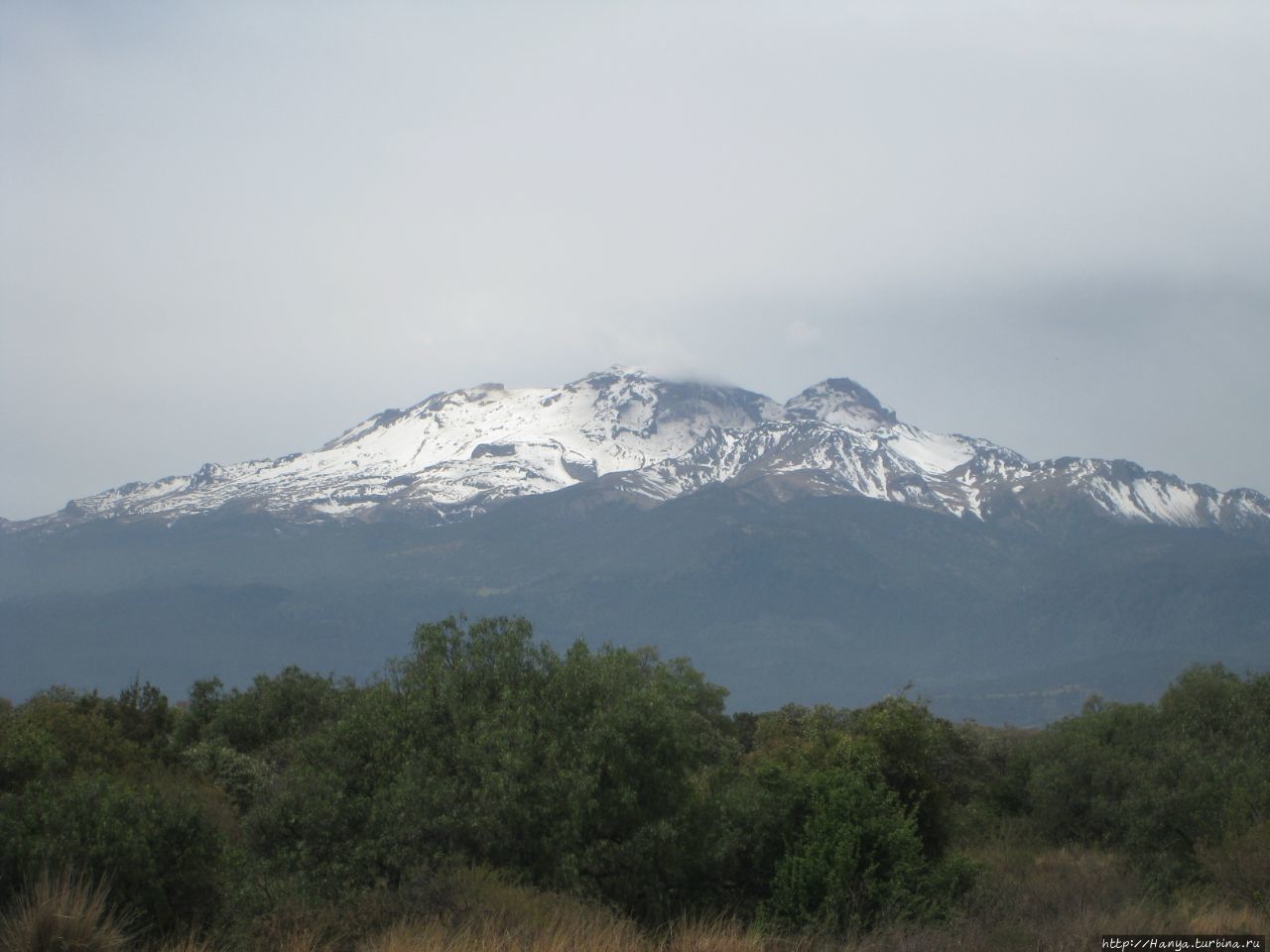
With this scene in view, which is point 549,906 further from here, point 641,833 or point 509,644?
point 509,644

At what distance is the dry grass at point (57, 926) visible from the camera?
12930 millimetres

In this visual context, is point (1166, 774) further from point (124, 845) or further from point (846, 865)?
point (124, 845)

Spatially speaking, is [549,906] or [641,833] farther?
[641,833]

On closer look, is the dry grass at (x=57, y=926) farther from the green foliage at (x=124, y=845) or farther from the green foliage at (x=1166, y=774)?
the green foliage at (x=1166, y=774)

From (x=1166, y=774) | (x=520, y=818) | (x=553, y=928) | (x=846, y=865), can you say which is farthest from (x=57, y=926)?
(x=1166, y=774)

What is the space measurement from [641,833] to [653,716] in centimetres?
234

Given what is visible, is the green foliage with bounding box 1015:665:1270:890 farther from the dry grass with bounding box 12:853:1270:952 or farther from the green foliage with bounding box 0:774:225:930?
the green foliage with bounding box 0:774:225:930

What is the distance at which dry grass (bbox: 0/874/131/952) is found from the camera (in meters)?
12.9

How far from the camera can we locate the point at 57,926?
1305 centimetres

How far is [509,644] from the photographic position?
84.7 feet

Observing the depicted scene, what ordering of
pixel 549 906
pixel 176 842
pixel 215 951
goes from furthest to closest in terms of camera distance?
pixel 176 842 < pixel 549 906 < pixel 215 951

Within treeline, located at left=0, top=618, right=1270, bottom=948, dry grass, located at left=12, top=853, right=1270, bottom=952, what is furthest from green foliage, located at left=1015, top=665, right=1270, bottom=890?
dry grass, located at left=12, top=853, right=1270, bottom=952

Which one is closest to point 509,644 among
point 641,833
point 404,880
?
Answer: point 641,833

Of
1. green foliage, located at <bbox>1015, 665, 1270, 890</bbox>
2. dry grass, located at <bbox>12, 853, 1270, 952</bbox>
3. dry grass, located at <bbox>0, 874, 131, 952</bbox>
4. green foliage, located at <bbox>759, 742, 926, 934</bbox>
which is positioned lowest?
green foliage, located at <bbox>1015, 665, 1270, 890</bbox>
